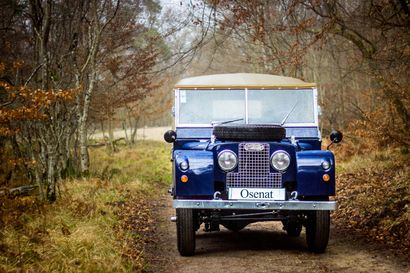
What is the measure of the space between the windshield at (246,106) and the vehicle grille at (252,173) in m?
1.04

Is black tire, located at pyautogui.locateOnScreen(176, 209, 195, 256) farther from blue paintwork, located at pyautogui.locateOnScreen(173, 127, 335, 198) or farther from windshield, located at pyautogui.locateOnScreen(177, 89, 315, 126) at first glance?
windshield, located at pyautogui.locateOnScreen(177, 89, 315, 126)

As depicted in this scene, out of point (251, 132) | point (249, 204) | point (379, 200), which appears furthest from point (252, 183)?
point (379, 200)

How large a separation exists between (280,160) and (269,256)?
3.88 feet

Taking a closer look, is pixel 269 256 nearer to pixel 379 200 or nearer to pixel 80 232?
pixel 80 232

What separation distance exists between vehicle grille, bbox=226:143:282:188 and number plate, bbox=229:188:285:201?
8 cm

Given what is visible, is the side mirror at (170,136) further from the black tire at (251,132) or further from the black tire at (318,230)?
the black tire at (318,230)

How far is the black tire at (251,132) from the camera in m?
6.49

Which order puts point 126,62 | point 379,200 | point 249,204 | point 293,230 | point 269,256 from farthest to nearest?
point 126,62 < point 379,200 < point 293,230 < point 269,256 < point 249,204

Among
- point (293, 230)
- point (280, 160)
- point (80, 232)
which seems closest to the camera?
point (280, 160)

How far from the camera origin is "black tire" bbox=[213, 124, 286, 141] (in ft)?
21.3

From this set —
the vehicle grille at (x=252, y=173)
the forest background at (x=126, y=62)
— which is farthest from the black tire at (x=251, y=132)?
the forest background at (x=126, y=62)

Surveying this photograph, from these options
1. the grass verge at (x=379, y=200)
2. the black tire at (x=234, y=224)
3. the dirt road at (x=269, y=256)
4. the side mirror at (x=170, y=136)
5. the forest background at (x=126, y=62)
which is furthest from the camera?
the forest background at (x=126, y=62)

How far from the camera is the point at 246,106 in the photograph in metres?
7.52

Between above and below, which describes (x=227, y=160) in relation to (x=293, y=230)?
above
